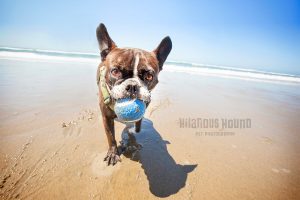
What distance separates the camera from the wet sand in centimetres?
243

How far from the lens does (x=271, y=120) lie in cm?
560

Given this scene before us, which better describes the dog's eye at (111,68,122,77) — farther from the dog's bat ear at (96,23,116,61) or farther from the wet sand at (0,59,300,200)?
the wet sand at (0,59,300,200)

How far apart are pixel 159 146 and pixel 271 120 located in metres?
3.96

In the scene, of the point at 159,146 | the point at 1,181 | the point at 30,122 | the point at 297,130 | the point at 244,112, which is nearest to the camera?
the point at 1,181

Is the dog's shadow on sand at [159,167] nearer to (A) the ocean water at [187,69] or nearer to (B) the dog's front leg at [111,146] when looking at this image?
(B) the dog's front leg at [111,146]

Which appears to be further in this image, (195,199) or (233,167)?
(233,167)

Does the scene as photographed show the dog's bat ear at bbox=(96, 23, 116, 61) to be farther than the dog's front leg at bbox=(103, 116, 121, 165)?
Yes

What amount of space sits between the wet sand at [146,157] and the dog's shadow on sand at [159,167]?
1cm

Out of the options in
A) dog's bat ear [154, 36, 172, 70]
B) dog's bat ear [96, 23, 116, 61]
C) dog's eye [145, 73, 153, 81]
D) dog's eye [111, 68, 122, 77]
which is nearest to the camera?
dog's eye [111, 68, 122, 77]

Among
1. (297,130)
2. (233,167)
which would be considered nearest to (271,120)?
(297,130)

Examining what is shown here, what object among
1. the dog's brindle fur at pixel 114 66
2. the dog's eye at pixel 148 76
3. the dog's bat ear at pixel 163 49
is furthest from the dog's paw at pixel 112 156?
the dog's bat ear at pixel 163 49

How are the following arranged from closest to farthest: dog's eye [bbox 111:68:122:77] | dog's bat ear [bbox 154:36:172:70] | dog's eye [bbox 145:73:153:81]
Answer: dog's eye [bbox 111:68:122:77], dog's eye [bbox 145:73:153:81], dog's bat ear [bbox 154:36:172:70]

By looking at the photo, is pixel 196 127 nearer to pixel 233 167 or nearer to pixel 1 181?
pixel 233 167

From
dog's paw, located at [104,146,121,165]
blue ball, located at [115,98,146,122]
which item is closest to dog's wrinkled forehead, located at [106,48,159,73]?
blue ball, located at [115,98,146,122]
